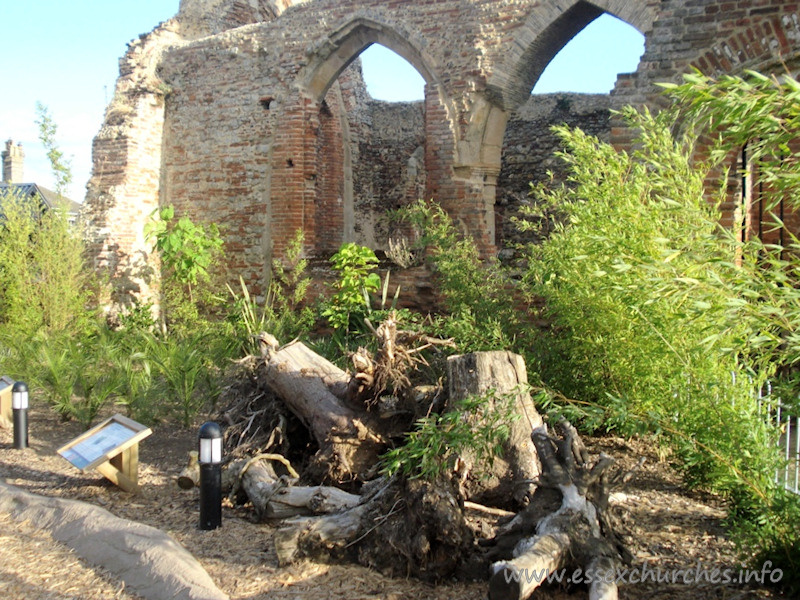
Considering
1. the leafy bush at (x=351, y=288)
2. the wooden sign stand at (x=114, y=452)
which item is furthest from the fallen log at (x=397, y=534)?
the leafy bush at (x=351, y=288)

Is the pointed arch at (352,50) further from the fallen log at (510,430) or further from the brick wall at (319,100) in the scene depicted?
the fallen log at (510,430)

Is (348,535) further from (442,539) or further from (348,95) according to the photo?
Result: (348,95)

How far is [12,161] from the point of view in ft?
83.7

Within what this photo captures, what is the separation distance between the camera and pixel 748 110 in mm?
2926

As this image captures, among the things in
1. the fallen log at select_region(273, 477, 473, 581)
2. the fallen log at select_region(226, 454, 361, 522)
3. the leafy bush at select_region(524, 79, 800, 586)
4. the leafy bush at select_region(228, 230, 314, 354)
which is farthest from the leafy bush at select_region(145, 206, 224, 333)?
the fallen log at select_region(273, 477, 473, 581)

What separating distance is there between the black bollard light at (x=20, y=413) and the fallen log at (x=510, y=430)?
3726 mm

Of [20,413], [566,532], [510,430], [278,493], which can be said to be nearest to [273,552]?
[278,493]

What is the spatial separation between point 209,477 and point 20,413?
275 centimetres

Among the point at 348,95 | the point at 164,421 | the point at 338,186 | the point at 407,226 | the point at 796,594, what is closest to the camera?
the point at 796,594

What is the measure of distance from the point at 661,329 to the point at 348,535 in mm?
2067

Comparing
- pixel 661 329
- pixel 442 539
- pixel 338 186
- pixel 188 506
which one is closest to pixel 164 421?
pixel 188 506

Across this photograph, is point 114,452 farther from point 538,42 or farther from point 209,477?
point 538,42

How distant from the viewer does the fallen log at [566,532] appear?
9.68 ft

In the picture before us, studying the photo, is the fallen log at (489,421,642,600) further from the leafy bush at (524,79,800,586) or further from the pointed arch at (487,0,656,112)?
the pointed arch at (487,0,656,112)
